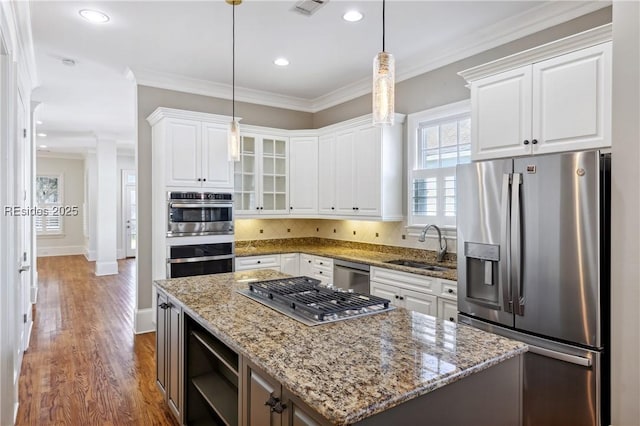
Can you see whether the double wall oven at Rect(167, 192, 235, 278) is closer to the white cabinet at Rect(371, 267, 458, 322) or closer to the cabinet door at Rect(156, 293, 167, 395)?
the cabinet door at Rect(156, 293, 167, 395)

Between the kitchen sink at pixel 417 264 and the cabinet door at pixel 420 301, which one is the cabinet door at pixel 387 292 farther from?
the kitchen sink at pixel 417 264

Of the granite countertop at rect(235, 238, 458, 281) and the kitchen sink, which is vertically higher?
the granite countertop at rect(235, 238, 458, 281)

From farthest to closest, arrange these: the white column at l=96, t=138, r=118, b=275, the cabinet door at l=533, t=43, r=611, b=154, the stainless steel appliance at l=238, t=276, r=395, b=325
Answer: the white column at l=96, t=138, r=118, b=275 → the cabinet door at l=533, t=43, r=611, b=154 → the stainless steel appliance at l=238, t=276, r=395, b=325

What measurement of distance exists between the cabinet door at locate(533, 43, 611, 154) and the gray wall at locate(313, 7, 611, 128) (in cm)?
69

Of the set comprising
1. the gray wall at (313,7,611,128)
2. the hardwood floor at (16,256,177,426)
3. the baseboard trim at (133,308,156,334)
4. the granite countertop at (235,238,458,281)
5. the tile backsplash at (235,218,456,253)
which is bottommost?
the hardwood floor at (16,256,177,426)

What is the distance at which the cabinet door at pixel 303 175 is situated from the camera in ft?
16.9

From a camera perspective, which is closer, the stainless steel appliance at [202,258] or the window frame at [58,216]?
the stainless steel appliance at [202,258]

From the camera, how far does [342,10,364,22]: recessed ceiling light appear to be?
10.2 feet

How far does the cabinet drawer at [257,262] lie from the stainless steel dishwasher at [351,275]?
817mm

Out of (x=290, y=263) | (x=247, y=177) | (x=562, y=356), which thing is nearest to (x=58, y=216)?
(x=247, y=177)

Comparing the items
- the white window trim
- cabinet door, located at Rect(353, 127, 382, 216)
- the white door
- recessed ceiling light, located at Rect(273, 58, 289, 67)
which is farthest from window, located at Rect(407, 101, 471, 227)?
the white door

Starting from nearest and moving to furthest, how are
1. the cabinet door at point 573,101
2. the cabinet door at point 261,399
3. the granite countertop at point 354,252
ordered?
1. the cabinet door at point 261,399
2. the cabinet door at point 573,101
3. the granite countertop at point 354,252

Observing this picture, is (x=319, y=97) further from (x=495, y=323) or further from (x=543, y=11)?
(x=495, y=323)

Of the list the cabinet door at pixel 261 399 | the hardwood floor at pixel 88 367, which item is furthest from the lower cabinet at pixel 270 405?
the hardwood floor at pixel 88 367
